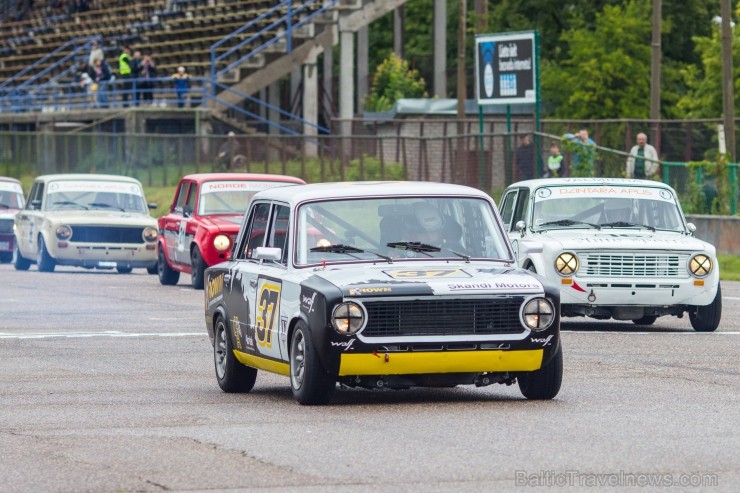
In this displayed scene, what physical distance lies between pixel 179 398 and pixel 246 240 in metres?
1.49

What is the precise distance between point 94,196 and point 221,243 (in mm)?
6258

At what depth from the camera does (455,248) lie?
12.0m

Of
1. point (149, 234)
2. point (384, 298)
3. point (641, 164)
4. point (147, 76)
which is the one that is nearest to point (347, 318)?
point (384, 298)

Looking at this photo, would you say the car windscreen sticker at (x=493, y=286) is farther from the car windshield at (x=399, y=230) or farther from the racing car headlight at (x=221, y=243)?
the racing car headlight at (x=221, y=243)

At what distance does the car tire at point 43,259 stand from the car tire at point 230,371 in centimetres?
1687

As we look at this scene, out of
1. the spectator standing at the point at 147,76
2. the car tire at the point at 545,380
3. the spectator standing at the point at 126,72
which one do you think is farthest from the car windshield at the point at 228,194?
the spectator standing at the point at 126,72

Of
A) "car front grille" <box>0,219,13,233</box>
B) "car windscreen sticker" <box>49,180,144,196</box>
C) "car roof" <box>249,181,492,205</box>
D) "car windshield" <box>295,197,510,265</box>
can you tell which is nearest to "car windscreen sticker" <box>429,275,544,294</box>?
"car windshield" <box>295,197,510,265</box>

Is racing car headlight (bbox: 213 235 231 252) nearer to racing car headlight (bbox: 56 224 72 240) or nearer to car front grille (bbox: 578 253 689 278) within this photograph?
racing car headlight (bbox: 56 224 72 240)

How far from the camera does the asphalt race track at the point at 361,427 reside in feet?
27.6

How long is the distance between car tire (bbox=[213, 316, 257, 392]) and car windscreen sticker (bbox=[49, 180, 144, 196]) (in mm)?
17376

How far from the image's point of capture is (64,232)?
28.7 meters

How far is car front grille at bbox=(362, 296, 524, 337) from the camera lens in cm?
1100

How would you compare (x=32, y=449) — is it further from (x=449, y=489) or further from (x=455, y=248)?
(x=455, y=248)

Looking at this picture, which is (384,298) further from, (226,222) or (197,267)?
(197,267)
